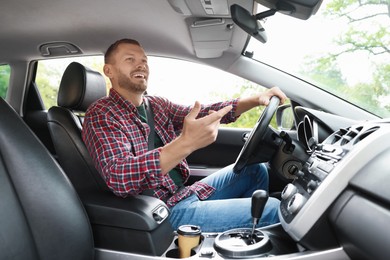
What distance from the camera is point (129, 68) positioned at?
1794 mm

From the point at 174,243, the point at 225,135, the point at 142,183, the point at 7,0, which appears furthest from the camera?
the point at 225,135

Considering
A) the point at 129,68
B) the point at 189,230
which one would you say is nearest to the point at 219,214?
the point at 189,230

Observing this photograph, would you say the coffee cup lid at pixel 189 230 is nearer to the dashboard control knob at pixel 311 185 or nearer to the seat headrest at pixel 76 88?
the dashboard control knob at pixel 311 185

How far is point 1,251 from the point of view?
99 centimetres

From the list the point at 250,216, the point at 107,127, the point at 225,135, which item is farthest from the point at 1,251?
the point at 225,135

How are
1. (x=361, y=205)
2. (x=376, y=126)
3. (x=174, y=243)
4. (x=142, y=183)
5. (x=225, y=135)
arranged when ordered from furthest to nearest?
(x=225, y=135), (x=174, y=243), (x=142, y=183), (x=376, y=126), (x=361, y=205)

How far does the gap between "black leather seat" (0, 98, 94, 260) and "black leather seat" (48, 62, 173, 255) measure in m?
0.13

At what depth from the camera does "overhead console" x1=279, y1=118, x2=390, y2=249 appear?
3.34 feet

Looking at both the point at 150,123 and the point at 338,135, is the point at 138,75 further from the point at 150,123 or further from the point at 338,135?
the point at 338,135

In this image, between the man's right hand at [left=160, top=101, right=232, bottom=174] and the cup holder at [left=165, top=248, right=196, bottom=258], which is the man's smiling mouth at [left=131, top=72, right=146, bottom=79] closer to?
the man's right hand at [left=160, top=101, right=232, bottom=174]

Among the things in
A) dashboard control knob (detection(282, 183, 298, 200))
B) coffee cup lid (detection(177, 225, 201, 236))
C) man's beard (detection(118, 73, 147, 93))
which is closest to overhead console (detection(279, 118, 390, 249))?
dashboard control knob (detection(282, 183, 298, 200))

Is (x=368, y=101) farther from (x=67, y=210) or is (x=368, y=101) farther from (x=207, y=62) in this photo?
(x=67, y=210)

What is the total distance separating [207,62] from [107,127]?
1.06 meters

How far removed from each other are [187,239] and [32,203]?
0.52 meters
